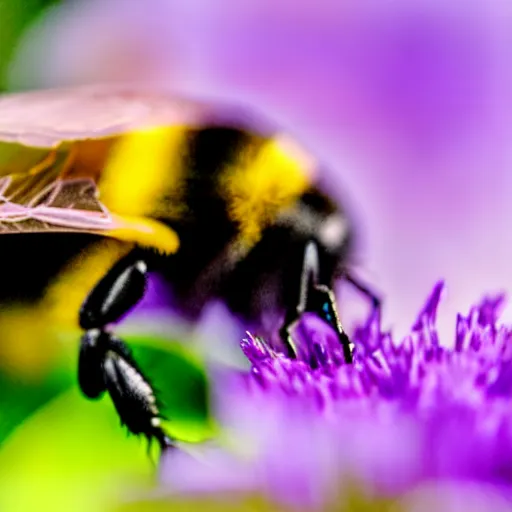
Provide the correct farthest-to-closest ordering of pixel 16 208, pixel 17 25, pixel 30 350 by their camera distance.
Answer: pixel 17 25, pixel 30 350, pixel 16 208

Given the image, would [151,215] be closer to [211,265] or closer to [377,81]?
[211,265]

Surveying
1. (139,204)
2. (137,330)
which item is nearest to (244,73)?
(137,330)

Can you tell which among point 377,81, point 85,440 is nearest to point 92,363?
point 85,440

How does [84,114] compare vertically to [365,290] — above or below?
above

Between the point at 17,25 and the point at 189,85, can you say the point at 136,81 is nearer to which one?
the point at 189,85

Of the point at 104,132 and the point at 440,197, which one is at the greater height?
the point at 104,132

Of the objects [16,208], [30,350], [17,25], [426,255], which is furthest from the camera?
[426,255]

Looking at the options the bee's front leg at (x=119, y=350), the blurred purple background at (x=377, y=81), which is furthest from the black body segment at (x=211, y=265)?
the blurred purple background at (x=377, y=81)
